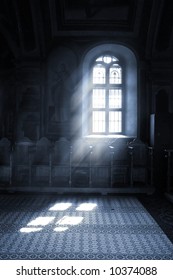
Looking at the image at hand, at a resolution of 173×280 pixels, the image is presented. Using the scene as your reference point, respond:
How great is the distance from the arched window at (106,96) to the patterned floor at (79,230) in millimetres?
3695

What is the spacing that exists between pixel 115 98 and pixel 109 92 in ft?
0.95

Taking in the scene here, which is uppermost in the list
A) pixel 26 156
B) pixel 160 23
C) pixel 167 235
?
pixel 160 23

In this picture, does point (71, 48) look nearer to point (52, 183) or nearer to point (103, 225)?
point (52, 183)

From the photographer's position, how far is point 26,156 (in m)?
10.3

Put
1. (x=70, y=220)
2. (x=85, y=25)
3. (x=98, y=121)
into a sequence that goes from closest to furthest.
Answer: (x=70, y=220) → (x=85, y=25) → (x=98, y=121)

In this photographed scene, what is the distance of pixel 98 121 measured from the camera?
11.5 m

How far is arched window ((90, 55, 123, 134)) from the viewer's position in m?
11.3

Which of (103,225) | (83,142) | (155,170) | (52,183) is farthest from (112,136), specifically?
(103,225)

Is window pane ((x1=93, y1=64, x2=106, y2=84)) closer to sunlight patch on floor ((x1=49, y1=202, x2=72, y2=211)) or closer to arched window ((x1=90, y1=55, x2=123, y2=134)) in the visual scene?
arched window ((x1=90, y1=55, x2=123, y2=134))

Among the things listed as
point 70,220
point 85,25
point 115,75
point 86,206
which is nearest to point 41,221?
point 70,220

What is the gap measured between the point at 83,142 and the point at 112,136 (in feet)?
3.35

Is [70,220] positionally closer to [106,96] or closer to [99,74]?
[106,96]

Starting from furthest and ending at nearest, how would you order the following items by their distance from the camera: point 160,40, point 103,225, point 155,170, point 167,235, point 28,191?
point 160,40
point 155,170
point 28,191
point 103,225
point 167,235

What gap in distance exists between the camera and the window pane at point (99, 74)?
37.2 feet
